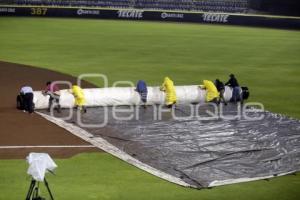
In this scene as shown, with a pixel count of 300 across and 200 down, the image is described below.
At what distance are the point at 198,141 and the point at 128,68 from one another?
12393mm

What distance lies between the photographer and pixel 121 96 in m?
19.6

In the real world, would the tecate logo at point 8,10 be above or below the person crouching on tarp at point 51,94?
above

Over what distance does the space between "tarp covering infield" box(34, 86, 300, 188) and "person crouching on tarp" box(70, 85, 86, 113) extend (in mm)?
374

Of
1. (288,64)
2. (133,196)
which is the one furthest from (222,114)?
(288,64)

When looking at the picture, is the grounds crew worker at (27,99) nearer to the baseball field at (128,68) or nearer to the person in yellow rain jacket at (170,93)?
the baseball field at (128,68)

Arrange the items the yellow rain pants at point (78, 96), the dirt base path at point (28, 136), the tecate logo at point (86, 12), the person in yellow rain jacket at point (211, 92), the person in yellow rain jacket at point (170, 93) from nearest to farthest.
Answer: the dirt base path at point (28, 136), the yellow rain pants at point (78, 96), the person in yellow rain jacket at point (170, 93), the person in yellow rain jacket at point (211, 92), the tecate logo at point (86, 12)

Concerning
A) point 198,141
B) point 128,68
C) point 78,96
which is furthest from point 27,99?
point 128,68

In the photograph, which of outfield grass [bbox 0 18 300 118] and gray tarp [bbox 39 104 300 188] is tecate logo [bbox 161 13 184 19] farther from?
gray tarp [bbox 39 104 300 188]

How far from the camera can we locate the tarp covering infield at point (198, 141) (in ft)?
44.2

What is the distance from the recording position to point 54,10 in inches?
2021

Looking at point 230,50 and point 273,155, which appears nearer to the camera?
point 273,155

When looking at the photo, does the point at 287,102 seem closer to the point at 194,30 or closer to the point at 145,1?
the point at 194,30

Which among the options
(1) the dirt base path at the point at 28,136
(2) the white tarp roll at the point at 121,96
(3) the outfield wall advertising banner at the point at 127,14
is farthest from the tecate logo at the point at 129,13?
(2) the white tarp roll at the point at 121,96

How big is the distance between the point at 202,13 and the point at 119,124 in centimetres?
3492
